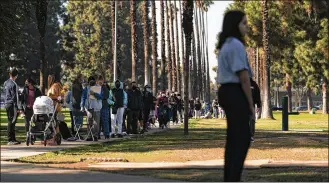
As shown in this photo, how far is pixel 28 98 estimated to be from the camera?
18516mm

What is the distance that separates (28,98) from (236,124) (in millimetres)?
12383

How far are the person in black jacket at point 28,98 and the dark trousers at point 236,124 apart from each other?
39.5 ft

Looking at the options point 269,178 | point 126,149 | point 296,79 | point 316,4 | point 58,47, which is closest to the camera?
point 269,178

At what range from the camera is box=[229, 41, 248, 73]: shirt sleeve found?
7.00m

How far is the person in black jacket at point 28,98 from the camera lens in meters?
18.4

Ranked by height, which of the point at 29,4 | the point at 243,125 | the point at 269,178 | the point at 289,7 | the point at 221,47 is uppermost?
the point at 289,7

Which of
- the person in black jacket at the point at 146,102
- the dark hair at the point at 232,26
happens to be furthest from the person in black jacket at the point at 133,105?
the dark hair at the point at 232,26

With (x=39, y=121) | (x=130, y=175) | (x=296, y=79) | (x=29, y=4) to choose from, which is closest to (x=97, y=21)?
(x=296, y=79)

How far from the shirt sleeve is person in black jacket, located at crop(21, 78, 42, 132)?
39.7 ft

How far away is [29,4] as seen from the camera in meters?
30.2

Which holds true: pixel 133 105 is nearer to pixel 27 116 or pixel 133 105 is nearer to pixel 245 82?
pixel 27 116

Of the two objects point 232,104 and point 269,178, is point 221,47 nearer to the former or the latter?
point 232,104

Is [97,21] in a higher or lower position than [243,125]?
higher

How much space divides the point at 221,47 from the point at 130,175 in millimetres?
4176
